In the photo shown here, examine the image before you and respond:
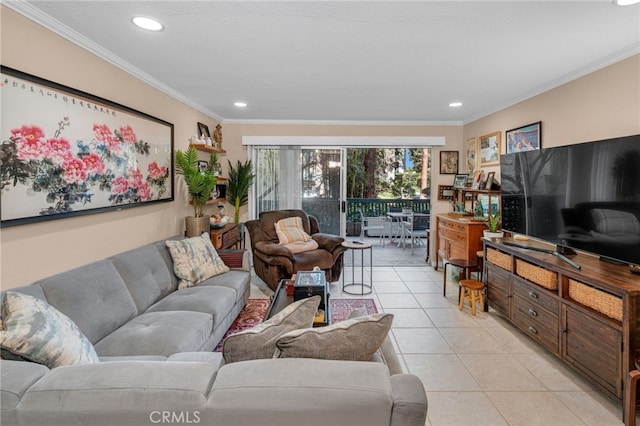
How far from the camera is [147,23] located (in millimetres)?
2043

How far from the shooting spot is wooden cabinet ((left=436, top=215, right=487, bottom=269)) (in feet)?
13.6

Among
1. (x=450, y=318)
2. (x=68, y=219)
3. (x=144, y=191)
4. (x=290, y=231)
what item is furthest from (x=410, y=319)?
(x=68, y=219)

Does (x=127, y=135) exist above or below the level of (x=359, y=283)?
above

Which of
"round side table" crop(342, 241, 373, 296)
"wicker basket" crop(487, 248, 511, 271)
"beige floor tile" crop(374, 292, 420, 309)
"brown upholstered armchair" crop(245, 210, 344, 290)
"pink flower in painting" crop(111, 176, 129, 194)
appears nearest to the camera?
"pink flower in painting" crop(111, 176, 129, 194)

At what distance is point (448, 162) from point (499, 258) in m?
2.50

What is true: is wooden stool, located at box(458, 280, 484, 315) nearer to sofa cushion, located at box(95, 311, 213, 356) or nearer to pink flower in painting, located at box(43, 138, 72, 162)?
sofa cushion, located at box(95, 311, 213, 356)

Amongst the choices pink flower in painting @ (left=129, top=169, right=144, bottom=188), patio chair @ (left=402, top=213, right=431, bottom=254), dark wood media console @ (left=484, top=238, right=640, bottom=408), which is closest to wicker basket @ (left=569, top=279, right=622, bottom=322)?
dark wood media console @ (left=484, top=238, right=640, bottom=408)

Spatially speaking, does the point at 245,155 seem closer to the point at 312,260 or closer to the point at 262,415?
the point at 312,260

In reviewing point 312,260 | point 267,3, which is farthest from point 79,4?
point 312,260

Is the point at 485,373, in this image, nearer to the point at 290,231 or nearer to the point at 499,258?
the point at 499,258

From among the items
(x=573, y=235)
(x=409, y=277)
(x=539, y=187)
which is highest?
(x=539, y=187)

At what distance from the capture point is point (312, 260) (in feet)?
13.0

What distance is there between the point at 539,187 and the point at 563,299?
0.98 m

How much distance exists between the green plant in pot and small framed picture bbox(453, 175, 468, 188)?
321cm
